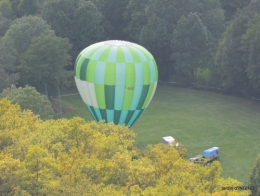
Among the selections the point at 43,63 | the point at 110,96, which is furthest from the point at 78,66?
the point at 43,63

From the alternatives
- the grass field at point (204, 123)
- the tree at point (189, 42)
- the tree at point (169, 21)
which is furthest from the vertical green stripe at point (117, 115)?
the tree at point (169, 21)

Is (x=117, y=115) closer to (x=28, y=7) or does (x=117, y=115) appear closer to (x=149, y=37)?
(x=149, y=37)

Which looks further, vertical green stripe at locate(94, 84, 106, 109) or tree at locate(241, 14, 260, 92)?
tree at locate(241, 14, 260, 92)

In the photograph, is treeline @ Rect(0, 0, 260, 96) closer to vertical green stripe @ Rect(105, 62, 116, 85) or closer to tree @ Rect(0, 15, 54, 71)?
tree @ Rect(0, 15, 54, 71)

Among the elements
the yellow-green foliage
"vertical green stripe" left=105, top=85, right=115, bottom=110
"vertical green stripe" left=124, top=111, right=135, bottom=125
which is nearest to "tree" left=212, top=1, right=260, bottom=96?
"vertical green stripe" left=124, top=111, right=135, bottom=125

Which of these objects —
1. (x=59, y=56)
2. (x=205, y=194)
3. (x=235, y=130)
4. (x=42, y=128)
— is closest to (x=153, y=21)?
(x=59, y=56)

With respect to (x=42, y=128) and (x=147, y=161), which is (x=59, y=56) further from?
(x=147, y=161)
